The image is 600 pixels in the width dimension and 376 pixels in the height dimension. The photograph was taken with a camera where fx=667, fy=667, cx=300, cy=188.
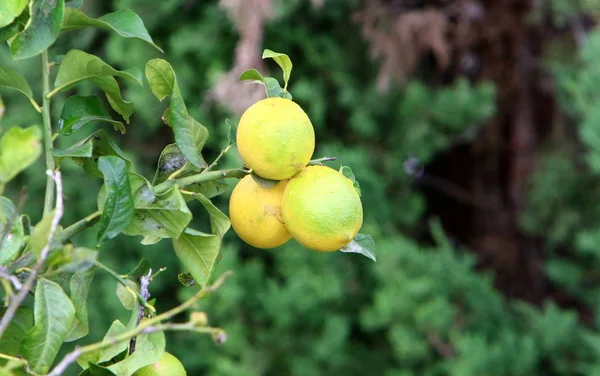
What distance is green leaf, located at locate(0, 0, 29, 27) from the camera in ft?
1.53

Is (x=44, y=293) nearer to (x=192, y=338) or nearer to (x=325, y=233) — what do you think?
(x=325, y=233)

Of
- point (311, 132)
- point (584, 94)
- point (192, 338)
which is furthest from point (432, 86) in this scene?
point (311, 132)

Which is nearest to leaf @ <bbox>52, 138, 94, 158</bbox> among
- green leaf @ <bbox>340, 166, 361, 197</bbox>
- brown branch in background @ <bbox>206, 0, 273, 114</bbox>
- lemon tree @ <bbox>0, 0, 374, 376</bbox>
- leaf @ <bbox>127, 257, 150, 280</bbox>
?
lemon tree @ <bbox>0, 0, 374, 376</bbox>

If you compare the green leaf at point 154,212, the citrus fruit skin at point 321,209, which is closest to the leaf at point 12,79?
the green leaf at point 154,212

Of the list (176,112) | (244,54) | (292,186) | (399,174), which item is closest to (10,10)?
(176,112)

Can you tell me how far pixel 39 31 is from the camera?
0.48 metres

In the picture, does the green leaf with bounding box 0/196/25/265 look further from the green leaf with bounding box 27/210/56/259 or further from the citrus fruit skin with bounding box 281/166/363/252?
the citrus fruit skin with bounding box 281/166/363/252

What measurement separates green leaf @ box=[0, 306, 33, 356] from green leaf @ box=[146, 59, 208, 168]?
0.18m

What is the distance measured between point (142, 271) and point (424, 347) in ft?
3.83

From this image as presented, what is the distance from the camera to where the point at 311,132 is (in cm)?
53

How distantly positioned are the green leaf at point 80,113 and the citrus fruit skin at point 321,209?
162mm

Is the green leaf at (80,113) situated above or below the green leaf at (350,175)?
above

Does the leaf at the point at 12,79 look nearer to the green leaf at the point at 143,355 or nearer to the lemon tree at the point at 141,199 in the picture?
the lemon tree at the point at 141,199

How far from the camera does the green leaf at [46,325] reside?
0.44m
